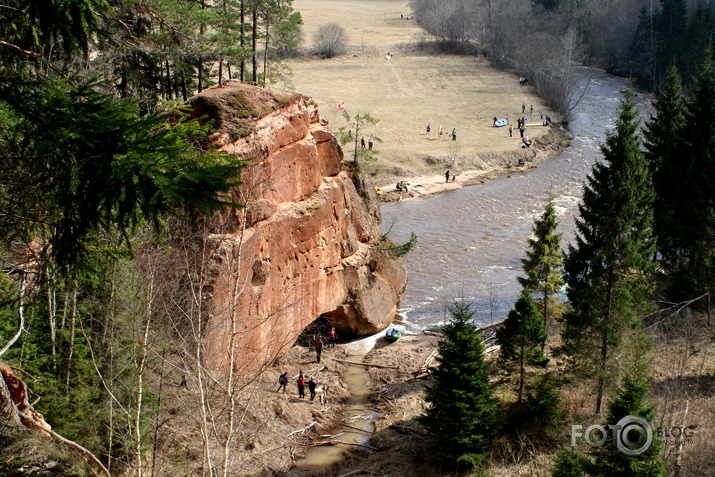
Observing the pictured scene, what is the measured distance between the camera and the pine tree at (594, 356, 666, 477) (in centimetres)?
1567

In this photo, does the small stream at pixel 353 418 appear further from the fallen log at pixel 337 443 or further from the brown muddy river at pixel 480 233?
the brown muddy river at pixel 480 233

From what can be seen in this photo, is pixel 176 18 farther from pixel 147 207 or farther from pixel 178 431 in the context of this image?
pixel 147 207

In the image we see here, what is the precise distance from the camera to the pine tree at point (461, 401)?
860 inches

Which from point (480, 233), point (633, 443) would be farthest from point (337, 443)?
point (480, 233)

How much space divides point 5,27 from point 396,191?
162 feet

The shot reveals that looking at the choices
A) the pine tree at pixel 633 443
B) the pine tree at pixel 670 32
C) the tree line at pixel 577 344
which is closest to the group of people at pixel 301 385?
the tree line at pixel 577 344

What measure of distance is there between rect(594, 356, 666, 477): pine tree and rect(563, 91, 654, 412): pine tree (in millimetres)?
7216

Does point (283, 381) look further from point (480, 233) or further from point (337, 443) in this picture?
point (480, 233)

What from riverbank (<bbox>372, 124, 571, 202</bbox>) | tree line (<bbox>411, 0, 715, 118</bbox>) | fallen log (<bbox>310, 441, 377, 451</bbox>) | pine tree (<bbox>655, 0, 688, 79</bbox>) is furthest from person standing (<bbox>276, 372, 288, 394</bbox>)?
pine tree (<bbox>655, 0, 688, 79</bbox>)

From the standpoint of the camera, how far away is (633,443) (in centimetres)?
1605

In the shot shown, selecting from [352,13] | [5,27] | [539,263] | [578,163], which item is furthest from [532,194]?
[352,13]

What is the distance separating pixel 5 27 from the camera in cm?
895

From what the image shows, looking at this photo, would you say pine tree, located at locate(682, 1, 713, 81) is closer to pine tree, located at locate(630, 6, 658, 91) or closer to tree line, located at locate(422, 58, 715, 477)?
pine tree, located at locate(630, 6, 658, 91)

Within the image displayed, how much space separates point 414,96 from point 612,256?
203 feet
